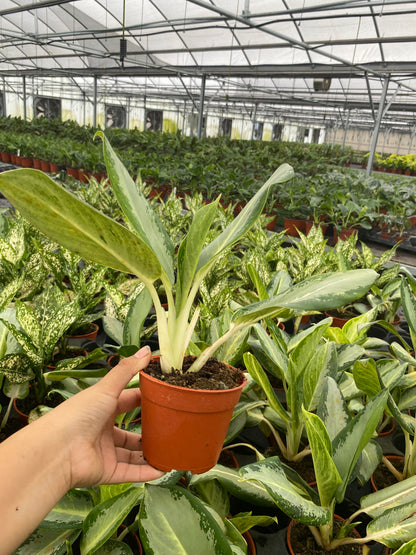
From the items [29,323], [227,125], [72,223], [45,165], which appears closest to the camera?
[72,223]

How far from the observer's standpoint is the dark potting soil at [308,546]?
0.81 m

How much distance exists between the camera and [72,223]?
48 centimetres

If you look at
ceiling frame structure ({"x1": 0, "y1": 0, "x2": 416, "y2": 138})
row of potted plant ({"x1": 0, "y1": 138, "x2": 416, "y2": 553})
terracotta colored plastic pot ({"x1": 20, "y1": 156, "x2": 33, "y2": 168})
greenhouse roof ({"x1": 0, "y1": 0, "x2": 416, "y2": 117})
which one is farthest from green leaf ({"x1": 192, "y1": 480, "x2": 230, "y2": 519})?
terracotta colored plastic pot ({"x1": 20, "y1": 156, "x2": 33, "y2": 168})

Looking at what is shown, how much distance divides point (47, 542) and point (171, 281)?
0.50 m

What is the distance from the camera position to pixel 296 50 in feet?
32.1

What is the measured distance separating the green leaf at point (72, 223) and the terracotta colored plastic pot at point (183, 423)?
0.17 m

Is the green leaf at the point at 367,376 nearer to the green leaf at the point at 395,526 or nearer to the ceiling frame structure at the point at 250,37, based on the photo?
the green leaf at the point at 395,526

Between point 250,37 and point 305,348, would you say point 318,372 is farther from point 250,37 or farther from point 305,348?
point 250,37

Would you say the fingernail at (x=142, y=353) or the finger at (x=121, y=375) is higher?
the fingernail at (x=142, y=353)

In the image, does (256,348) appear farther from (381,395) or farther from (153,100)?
(153,100)

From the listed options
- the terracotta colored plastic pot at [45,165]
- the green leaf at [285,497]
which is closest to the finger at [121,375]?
the green leaf at [285,497]

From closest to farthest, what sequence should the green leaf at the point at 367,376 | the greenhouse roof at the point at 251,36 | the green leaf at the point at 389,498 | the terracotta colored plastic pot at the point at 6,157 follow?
the green leaf at the point at 389,498, the green leaf at the point at 367,376, the greenhouse roof at the point at 251,36, the terracotta colored plastic pot at the point at 6,157

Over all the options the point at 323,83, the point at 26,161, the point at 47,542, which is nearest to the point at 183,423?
the point at 47,542

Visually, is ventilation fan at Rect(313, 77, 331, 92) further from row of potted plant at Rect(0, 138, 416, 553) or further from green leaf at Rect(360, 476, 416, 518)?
green leaf at Rect(360, 476, 416, 518)
